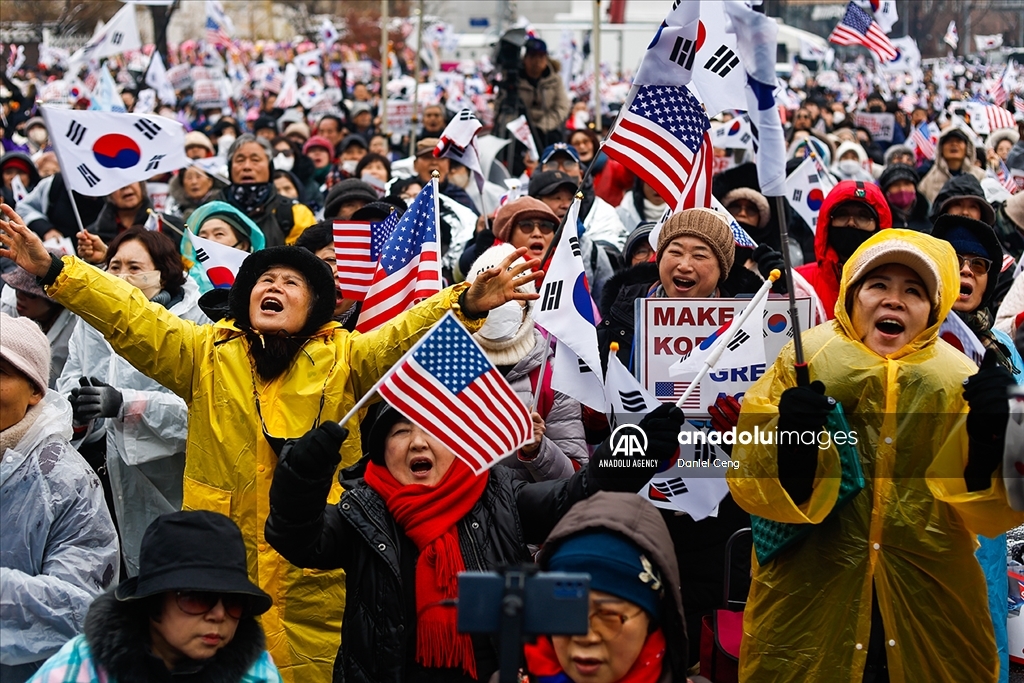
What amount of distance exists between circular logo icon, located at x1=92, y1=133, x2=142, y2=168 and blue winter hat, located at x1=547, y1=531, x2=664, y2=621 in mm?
5304

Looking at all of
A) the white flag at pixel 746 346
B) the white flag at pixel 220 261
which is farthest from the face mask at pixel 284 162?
the white flag at pixel 746 346

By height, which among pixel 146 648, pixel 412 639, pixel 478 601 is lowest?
pixel 412 639

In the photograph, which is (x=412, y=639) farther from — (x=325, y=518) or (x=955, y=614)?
(x=955, y=614)

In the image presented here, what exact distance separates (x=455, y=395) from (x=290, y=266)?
1028 mm

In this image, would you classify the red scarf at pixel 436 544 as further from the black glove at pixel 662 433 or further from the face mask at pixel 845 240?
the face mask at pixel 845 240

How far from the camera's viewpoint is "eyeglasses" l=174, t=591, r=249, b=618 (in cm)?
327

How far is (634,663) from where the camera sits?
3.28 metres

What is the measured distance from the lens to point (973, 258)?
5.52m

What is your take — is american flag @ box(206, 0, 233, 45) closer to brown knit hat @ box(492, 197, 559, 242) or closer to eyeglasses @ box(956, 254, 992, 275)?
brown knit hat @ box(492, 197, 559, 242)

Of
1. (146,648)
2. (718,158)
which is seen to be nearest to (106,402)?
(146,648)

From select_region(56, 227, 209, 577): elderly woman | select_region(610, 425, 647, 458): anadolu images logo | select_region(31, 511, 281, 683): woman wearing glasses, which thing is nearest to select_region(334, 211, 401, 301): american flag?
select_region(56, 227, 209, 577): elderly woman

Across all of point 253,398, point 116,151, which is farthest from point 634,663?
point 116,151

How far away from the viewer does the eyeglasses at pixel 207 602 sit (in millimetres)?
3271

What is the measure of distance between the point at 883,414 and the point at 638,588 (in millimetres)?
1007
